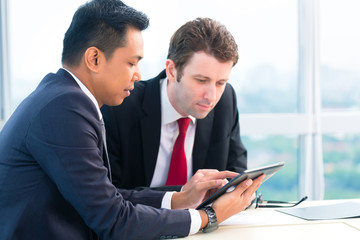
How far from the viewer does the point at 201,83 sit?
1.97 m

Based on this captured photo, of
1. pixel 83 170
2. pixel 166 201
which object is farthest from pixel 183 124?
pixel 83 170

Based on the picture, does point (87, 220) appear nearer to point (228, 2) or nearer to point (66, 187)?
point (66, 187)

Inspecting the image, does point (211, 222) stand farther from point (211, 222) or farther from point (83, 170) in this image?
point (83, 170)

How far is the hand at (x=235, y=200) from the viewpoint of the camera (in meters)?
1.41

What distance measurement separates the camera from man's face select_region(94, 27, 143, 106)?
1.45m

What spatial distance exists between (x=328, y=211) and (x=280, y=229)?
341 millimetres

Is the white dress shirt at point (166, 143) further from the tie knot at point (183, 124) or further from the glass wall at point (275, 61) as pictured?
the glass wall at point (275, 61)

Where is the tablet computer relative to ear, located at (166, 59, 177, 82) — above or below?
below

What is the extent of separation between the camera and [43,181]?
1.26m

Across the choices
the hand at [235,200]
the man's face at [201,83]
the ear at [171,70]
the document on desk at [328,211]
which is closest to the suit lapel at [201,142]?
the man's face at [201,83]

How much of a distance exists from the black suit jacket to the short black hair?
0.62m

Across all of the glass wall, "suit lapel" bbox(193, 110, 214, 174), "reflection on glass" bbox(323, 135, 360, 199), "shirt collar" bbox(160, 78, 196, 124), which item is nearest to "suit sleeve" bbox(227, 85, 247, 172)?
"suit lapel" bbox(193, 110, 214, 174)

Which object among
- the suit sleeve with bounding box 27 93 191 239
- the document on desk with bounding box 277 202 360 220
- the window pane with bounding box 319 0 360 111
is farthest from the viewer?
the window pane with bounding box 319 0 360 111

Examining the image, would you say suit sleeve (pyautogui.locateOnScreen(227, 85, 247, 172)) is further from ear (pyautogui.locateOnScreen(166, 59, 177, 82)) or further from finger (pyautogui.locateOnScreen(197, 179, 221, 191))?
finger (pyautogui.locateOnScreen(197, 179, 221, 191))
